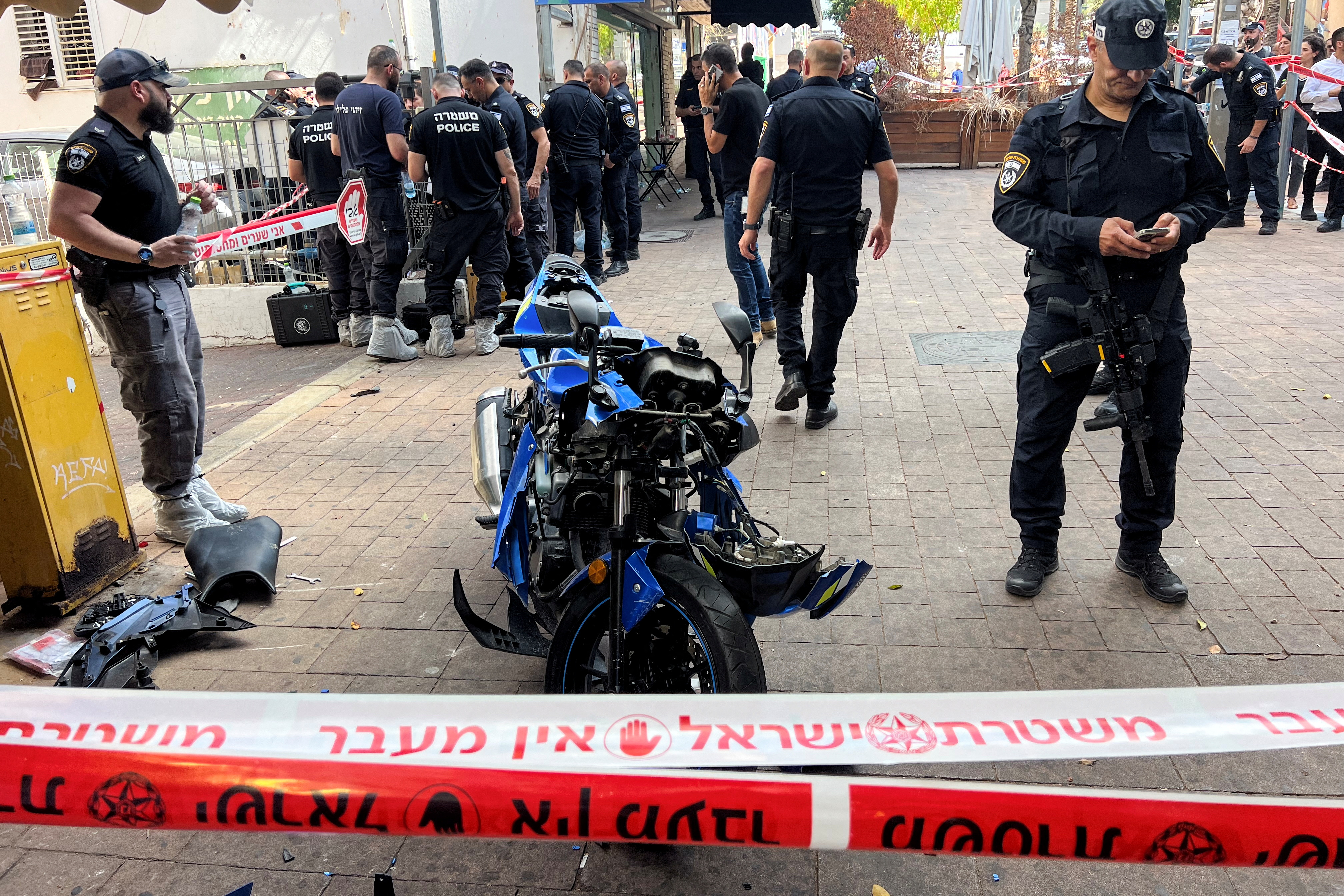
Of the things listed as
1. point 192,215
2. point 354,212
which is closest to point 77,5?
point 192,215

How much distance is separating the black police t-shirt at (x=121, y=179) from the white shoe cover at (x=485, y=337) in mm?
3708

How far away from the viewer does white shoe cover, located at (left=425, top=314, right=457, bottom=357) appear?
8328mm

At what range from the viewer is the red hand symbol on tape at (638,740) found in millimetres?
1860

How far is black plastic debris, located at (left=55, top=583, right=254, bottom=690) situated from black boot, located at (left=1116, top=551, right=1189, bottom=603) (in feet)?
11.6

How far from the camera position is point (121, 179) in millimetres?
4434

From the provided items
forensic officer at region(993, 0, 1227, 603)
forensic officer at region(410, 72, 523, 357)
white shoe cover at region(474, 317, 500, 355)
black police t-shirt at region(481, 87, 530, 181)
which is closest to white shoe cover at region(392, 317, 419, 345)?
forensic officer at region(410, 72, 523, 357)

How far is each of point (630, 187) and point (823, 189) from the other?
7105mm

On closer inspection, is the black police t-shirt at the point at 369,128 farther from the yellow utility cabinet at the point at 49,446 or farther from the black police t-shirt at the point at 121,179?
the yellow utility cabinet at the point at 49,446

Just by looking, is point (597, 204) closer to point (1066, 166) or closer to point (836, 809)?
point (1066, 166)

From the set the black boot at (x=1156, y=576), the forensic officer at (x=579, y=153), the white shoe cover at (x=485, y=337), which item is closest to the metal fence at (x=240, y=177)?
the white shoe cover at (x=485, y=337)

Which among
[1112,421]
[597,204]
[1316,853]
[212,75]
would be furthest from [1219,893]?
[212,75]

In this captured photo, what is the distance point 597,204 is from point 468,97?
208cm

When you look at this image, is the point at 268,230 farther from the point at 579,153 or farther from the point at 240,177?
the point at 579,153

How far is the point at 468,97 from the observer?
9.07 m
